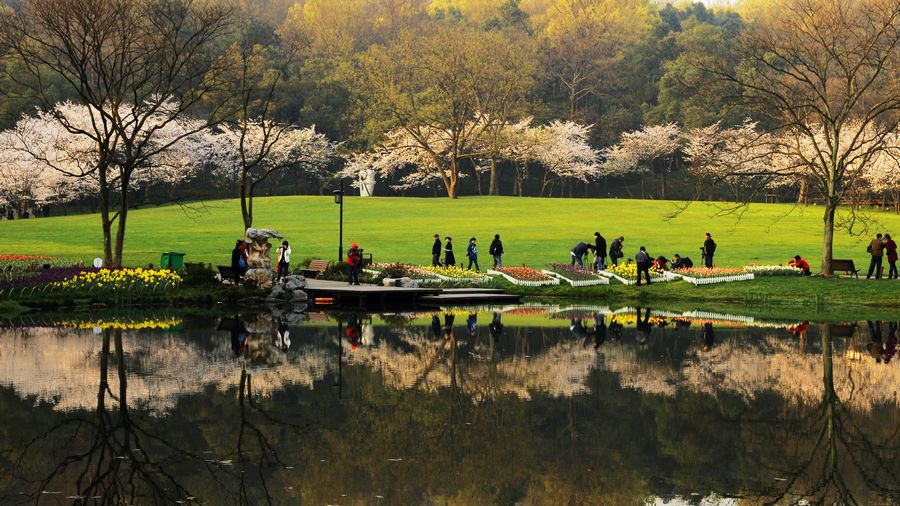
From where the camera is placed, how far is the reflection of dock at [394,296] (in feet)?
125

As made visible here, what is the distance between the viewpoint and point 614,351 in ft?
81.1

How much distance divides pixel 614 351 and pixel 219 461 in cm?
1254

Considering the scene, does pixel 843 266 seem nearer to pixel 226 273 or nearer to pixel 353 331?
pixel 353 331

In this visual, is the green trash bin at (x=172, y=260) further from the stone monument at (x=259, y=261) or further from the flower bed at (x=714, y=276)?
the flower bed at (x=714, y=276)

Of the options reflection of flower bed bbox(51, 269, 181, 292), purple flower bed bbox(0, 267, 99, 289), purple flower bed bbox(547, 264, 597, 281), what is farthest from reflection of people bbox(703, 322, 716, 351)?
purple flower bed bbox(0, 267, 99, 289)

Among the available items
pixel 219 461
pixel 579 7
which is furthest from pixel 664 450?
pixel 579 7

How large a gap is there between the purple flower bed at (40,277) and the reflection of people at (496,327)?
529 inches

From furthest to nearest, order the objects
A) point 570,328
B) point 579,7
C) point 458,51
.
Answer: point 579,7 < point 458,51 < point 570,328

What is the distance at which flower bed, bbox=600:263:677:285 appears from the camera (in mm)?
42481

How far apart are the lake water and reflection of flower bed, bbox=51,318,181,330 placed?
100 centimetres

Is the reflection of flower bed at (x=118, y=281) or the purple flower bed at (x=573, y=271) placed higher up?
the reflection of flower bed at (x=118, y=281)

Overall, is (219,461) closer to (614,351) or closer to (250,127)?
(614,351)

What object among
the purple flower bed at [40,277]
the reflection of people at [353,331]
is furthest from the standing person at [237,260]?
the reflection of people at [353,331]

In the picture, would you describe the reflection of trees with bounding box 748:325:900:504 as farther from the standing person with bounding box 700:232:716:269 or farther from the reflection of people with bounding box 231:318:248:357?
the standing person with bounding box 700:232:716:269
